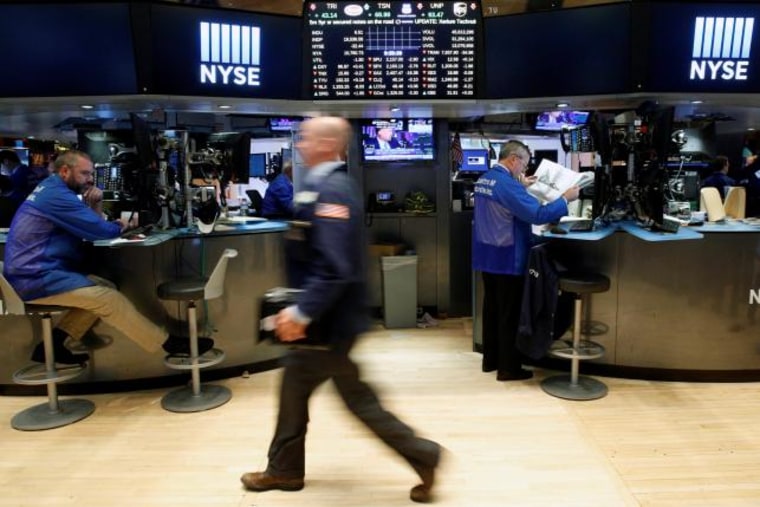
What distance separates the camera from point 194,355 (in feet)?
13.1

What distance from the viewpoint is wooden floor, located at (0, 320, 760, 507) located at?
2875 mm

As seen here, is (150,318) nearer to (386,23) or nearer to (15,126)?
(386,23)

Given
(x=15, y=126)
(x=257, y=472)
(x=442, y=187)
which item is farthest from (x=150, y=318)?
(x=15, y=126)

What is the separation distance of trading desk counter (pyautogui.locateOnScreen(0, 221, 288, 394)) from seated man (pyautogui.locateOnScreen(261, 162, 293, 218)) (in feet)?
5.89

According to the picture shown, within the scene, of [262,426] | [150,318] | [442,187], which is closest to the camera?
[262,426]

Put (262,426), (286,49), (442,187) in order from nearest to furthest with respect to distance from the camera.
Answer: (262,426) → (286,49) → (442,187)

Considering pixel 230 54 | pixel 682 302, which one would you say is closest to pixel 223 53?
pixel 230 54

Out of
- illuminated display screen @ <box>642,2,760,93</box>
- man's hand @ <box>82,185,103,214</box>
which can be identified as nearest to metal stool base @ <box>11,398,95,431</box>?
man's hand @ <box>82,185,103,214</box>

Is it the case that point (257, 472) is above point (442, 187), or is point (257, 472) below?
below

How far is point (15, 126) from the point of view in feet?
21.6

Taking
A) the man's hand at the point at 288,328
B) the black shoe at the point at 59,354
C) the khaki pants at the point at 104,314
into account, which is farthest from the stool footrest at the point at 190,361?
the man's hand at the point at 288,328

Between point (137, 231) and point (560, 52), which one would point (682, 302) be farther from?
point (137, 231)

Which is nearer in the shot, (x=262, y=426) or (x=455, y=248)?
(x=262, y=426)

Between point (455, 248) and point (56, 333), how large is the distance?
3751 millimetres
